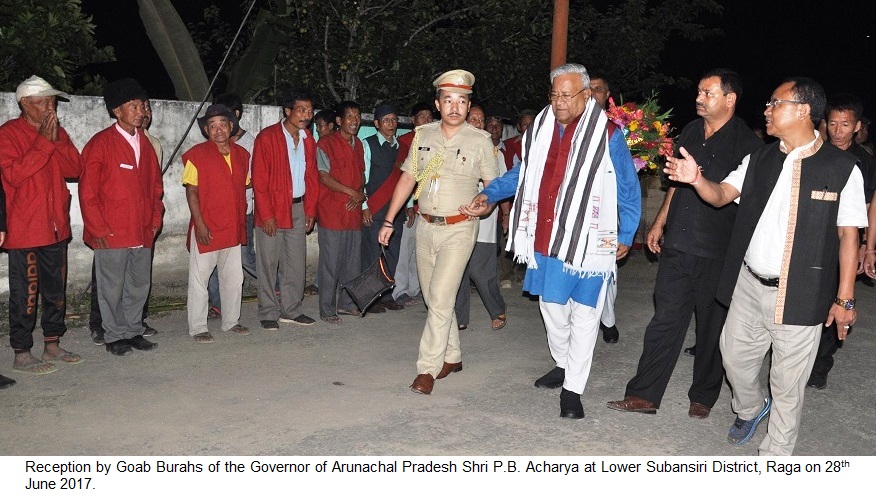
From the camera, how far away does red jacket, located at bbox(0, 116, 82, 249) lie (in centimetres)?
616

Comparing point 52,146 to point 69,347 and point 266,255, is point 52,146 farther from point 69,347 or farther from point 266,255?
point 266,255

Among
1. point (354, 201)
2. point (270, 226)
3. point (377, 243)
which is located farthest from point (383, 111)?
point (270, 226)

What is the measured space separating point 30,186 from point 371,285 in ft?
8.66

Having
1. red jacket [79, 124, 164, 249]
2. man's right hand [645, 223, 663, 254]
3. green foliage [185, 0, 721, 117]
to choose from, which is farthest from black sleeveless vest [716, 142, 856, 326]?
green foliage [185, 0, 721, 117]

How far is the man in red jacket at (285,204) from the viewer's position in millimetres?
7773

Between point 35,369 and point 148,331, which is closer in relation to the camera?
point 35,369

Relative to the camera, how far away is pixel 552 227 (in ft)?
18.5

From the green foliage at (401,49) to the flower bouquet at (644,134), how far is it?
3990 millimetres

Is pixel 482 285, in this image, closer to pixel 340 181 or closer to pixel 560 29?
pixel 340 181

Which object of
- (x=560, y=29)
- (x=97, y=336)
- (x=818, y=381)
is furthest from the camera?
(x=560, y=29)

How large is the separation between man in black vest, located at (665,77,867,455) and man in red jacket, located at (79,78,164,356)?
4250 mm

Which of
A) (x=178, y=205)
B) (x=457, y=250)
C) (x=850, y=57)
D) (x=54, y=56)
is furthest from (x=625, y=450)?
(x=850, y=57)

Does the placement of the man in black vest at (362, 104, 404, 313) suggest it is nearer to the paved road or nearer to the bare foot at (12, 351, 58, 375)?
the paved road

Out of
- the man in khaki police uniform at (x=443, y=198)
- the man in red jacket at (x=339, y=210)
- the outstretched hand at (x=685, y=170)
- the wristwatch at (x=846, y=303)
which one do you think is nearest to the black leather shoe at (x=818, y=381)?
the wristwatch at (x=846, y=303)
